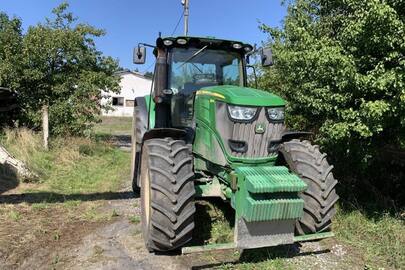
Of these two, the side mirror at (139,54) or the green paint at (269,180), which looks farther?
the side mirror at (139,54)

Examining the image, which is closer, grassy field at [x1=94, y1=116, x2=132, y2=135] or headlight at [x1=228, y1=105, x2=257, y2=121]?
headlight at [x1=228, y1=105, x2=257, y2=121]

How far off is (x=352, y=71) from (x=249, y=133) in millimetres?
1732

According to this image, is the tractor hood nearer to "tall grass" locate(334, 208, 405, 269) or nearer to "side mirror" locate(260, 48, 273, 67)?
"side mirror" locate(260, 48, 273, 67)

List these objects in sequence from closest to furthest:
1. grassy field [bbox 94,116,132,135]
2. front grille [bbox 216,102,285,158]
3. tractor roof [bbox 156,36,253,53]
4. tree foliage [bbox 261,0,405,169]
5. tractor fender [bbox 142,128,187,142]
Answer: front grille [bbox 216,102,285,158] → tree foliage [bbox 261,0,405,169] → tractor fender [bbox 142,128,187,142] → tractor roof [bbox 156,36,253,53] → grassy field [bbox 94,116,132,135]

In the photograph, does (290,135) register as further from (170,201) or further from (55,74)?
(55,74)

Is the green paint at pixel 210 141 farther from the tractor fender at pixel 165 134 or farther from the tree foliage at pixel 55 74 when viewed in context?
the tree foliage at pixel 55 74

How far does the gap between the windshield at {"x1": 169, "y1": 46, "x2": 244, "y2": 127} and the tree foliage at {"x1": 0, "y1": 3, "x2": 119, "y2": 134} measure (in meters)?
7.84

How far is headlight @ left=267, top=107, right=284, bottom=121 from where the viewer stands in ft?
15.6

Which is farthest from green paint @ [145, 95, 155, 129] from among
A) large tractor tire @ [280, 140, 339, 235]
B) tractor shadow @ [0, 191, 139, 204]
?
large tractor tire @ [280, 140, 339, 235]

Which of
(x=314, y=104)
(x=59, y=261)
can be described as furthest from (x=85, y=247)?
(x=314, y=104)

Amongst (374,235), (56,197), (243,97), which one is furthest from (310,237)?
(56,197)

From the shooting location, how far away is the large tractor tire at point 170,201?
4.39 m

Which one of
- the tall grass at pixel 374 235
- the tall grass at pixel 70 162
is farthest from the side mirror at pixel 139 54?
the tall grass at pixel 374 235

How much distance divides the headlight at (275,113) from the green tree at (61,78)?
9.42 metres
